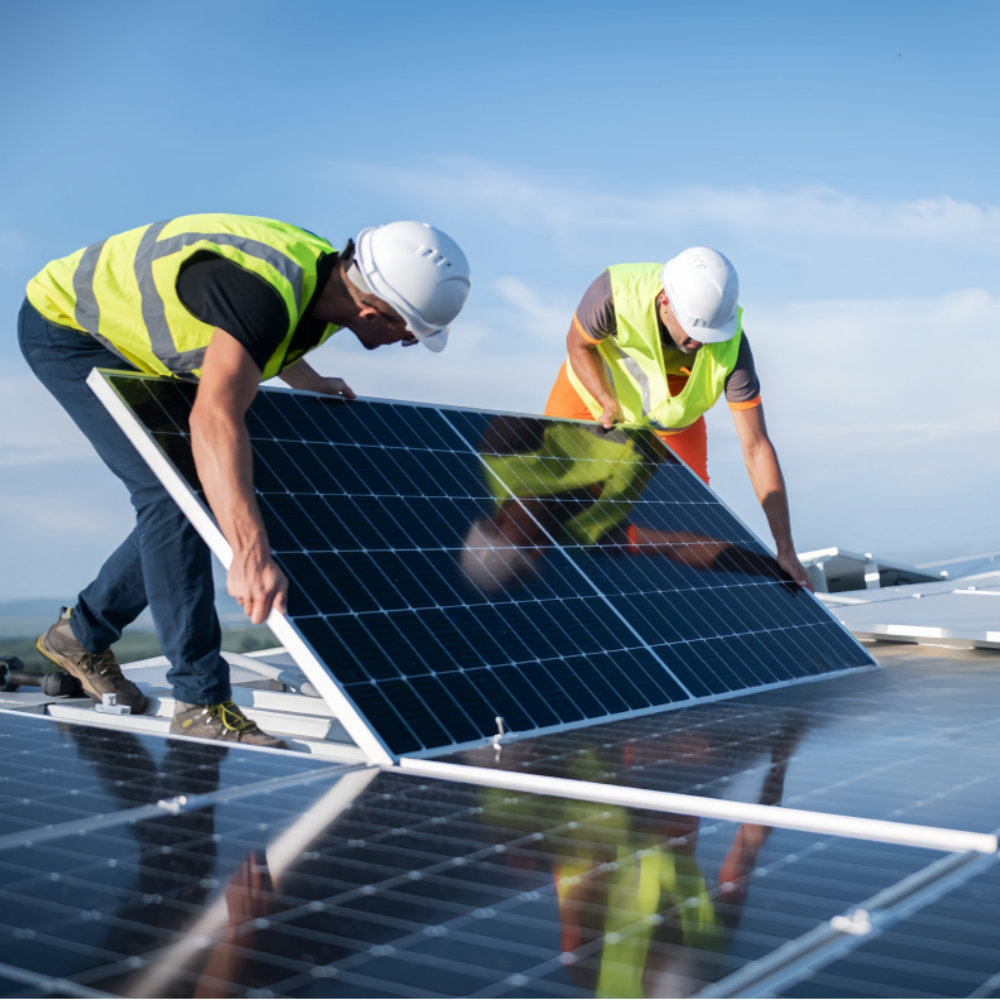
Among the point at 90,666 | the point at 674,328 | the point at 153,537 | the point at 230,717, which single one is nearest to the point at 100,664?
the point at 90,666

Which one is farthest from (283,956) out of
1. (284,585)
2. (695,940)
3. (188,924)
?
(284,585)

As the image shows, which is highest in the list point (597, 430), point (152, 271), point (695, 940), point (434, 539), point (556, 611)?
point (152, 271)

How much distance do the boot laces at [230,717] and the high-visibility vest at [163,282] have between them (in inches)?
54.5

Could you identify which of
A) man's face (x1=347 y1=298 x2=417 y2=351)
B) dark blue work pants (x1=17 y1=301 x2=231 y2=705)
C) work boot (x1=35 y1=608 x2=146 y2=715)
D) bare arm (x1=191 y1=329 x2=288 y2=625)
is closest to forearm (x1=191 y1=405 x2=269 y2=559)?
bare arm (x1=191 y1=329 x2=288 y2=625)

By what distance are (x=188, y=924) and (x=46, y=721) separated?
2.75 meters

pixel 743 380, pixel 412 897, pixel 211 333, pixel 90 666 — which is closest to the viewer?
pixel 412 897

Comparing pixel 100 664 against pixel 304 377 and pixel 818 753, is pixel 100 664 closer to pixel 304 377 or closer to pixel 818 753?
pixel 304 377

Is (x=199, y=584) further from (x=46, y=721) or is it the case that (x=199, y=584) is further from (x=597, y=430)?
(x=597, y=430)

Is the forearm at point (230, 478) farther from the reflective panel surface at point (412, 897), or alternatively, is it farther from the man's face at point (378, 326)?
the reflective panel surface at point (412, 897)

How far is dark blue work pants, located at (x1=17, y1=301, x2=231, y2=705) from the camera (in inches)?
195

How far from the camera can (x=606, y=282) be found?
7.57 m

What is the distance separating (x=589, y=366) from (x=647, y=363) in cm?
39

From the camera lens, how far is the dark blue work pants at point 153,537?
4957 mm

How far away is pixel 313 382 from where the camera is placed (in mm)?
5969
